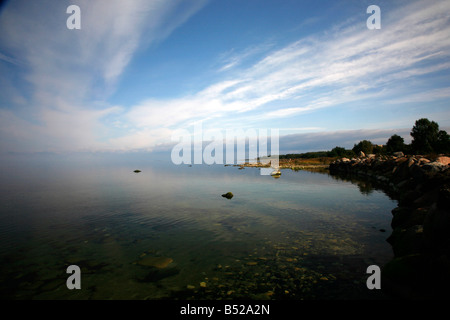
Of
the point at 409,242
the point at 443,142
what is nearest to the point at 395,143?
the point at 443,142

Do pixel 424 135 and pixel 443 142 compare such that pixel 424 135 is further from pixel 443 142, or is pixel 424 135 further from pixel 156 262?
pixel 156 262

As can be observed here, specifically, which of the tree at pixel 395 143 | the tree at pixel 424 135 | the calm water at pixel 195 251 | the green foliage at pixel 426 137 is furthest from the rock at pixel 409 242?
the tree at pixel 395 143

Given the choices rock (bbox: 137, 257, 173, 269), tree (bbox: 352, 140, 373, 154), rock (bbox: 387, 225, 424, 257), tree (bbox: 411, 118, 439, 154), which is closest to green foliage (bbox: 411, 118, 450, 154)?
tree (bbox: 411, 118, 439, 154)

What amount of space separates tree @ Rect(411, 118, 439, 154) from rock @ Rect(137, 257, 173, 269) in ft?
354

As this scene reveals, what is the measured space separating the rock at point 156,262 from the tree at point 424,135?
108 meters

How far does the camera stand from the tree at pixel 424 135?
84200mm

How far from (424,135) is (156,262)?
118211 millimetres

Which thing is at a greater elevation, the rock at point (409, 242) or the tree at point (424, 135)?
the tree at point (424, 135)

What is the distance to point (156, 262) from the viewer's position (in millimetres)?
11719

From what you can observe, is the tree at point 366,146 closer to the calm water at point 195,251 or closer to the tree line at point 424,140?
the tree line at point 424,140

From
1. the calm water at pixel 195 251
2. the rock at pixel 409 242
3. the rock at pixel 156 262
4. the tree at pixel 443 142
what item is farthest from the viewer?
the tree at pixel 443 142
